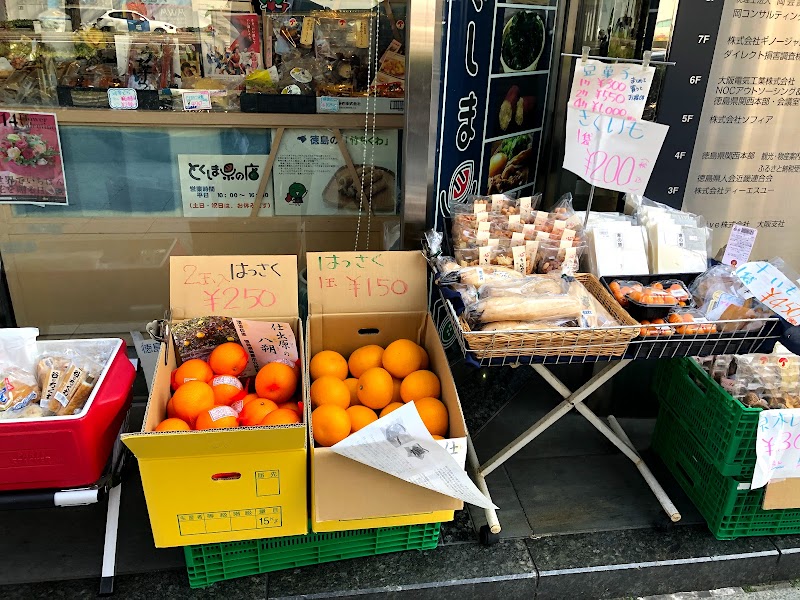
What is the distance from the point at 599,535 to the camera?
2.81m

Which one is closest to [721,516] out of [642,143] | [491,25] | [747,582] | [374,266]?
[747,582]

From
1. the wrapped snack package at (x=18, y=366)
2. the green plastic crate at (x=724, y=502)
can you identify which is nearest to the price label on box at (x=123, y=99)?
the wrapped snack package at (x=18, y=366)

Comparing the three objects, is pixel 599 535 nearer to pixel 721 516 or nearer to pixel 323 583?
pixel 721 516

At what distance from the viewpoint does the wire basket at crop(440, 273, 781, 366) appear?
2260 millimetres

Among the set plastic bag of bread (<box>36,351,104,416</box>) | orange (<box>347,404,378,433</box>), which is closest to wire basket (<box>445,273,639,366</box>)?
orange (<box>347,404,378,433</box>)

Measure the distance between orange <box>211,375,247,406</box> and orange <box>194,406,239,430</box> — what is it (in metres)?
0.15

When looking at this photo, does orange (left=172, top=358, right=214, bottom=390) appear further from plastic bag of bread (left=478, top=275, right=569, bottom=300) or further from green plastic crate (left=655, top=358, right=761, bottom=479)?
green plastic crate (left=655, top=358, right=761, bottom=479)

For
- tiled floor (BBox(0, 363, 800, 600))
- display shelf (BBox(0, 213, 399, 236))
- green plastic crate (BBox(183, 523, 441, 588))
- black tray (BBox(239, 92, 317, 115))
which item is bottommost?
tiled floor (BBox(0, 363, 800, 600))

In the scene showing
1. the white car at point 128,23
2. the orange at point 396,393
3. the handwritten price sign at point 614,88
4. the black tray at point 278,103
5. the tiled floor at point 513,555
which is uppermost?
the white car at point 128,23

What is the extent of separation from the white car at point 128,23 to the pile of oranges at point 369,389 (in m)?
2.32

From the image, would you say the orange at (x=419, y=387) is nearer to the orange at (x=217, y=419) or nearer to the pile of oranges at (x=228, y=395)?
the pile of oranges at (x=228, y=395)

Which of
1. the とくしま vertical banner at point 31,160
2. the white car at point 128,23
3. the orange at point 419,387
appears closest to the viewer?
the orange at point 419,387

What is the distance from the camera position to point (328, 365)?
2.71 metres

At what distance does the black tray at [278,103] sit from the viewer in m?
3.75
